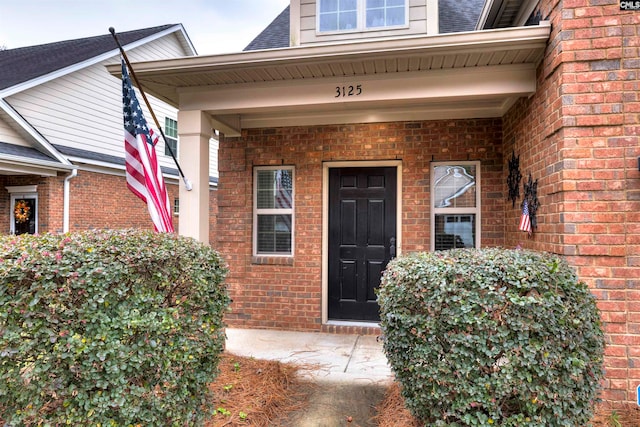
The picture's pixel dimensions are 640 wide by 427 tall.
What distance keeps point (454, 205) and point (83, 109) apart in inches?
377

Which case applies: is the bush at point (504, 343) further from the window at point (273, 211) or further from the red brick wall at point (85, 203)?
the red brick wall at point (85, 203)

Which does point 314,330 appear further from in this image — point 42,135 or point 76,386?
point 42,135

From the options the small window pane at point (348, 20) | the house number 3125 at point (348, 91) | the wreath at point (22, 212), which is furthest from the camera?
the wreath at point (22, 212)

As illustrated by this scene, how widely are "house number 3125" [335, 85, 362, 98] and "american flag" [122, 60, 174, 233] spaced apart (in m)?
1.85

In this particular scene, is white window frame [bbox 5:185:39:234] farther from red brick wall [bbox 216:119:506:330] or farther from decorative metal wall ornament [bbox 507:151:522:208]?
decorative metal wall ornament [bbox 507:151:522:208]

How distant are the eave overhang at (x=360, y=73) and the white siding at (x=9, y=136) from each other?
5.98 metres

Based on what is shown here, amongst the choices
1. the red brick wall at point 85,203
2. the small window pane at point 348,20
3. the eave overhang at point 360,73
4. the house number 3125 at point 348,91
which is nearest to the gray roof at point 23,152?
the red brick wall at point 85,203

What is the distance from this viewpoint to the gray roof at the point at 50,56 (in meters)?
8.71

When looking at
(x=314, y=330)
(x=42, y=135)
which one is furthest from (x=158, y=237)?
(x=42, y=135)

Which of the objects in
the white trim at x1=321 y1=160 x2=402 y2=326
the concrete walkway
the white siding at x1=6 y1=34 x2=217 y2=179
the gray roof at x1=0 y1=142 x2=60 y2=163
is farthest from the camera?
the white siding at x1=6 y1=34 x2=217 y2=179

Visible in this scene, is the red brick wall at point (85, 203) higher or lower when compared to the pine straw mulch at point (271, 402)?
higher

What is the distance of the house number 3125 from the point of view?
11.8 feet

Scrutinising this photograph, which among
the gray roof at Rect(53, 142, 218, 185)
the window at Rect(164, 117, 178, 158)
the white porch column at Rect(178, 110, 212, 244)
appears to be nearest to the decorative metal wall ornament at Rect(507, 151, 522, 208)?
the white porch column at Rect(178, 110, 212, 244)

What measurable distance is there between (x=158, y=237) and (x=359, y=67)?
7.59ft
